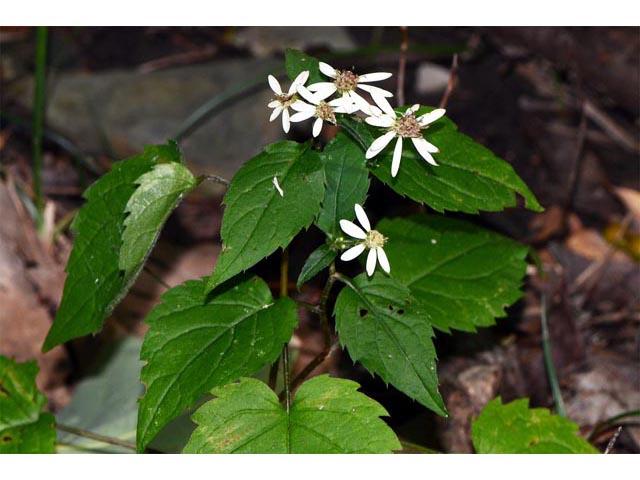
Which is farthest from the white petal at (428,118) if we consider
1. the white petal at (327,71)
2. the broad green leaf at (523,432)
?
the broad green leaf at (523,432)

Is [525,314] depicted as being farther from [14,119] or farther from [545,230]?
[14,119]

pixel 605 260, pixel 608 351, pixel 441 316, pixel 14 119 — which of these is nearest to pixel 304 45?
pixel 14 119

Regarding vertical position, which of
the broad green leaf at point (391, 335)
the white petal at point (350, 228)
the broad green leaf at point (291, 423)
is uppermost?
the white petal at point (350, 228)

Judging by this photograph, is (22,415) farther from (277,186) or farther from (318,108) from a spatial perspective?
(318,108)

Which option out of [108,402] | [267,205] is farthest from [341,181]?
[108,402]

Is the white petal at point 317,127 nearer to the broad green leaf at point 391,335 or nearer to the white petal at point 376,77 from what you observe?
the white petal at point 376,77

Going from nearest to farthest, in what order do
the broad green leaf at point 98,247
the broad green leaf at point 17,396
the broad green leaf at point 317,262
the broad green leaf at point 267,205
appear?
the broad green leaf at point 267,205, the broad green leaf at point 317,262, the broad green leaf at point 98,247, the broad green leaf at point 17,396
